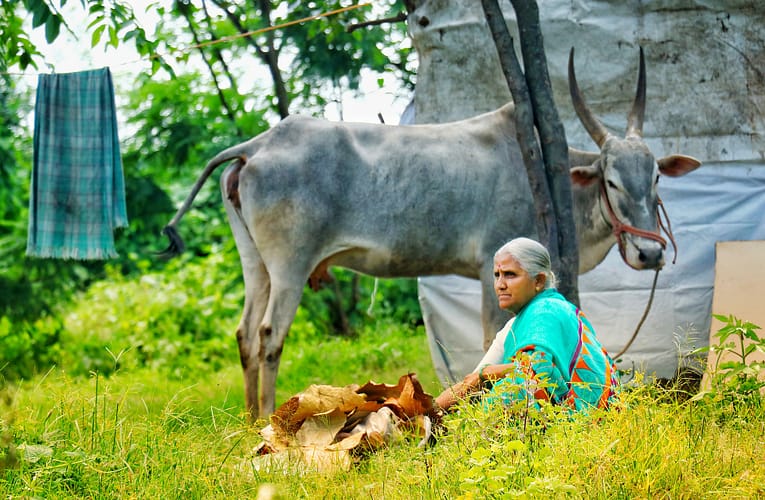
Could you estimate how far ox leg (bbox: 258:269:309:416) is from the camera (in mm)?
5750

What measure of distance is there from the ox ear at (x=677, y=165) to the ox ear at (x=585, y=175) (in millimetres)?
470

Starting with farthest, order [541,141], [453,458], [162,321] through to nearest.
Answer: [162,321] → [541,141] → [453,458]

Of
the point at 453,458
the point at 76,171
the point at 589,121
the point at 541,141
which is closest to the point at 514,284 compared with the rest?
the point at 453,458

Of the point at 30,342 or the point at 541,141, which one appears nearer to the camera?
the point at 541,141

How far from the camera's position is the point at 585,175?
6141 mm

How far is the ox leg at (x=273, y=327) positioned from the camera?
5750 mm

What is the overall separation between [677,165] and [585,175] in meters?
0.69

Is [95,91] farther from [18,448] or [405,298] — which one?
[405,298]

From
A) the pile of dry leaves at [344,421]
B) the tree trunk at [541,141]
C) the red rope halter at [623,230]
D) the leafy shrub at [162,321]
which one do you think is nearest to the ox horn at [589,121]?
the red rope halter at [623,230]

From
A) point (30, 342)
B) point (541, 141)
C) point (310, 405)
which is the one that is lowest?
point (30, 342)

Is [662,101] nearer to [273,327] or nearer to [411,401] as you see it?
[273,327]

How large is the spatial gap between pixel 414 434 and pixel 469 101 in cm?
395

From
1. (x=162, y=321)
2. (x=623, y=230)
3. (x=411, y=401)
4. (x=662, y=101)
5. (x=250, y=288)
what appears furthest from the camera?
(x=162, y=321)

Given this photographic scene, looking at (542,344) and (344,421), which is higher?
(542,344)
